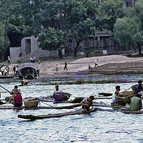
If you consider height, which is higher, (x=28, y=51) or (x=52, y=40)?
(x=52, y=40)

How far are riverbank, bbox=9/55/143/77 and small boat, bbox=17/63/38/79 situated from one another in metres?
3.64

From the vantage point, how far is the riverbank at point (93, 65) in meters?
83.5

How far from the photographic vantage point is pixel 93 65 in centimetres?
8925

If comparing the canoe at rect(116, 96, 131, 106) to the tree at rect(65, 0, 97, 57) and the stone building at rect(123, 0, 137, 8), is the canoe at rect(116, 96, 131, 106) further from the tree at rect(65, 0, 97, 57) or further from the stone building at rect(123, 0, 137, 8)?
the stone building at rect(123, 0, 137, 8)

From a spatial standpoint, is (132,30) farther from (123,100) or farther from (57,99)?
(123,100)

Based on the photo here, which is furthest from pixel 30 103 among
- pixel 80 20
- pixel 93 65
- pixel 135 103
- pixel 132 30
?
pixel 80 20

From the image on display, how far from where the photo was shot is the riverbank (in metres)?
83.5

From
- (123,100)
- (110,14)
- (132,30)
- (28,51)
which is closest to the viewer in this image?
(123,100)

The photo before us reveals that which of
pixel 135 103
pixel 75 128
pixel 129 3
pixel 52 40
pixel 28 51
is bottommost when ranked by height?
pixel 75 128

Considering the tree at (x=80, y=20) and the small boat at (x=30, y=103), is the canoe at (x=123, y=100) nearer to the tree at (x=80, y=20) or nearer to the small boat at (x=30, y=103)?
the small boat at (x=30, y=103)

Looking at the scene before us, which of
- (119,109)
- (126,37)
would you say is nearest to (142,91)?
(119,109)

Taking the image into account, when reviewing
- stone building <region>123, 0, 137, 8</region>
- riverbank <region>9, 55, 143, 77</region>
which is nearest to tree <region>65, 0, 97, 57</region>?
riverbank <region>9, 55, 143, 77</region>

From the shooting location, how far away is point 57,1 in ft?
332

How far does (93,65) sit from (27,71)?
36.8 ft
